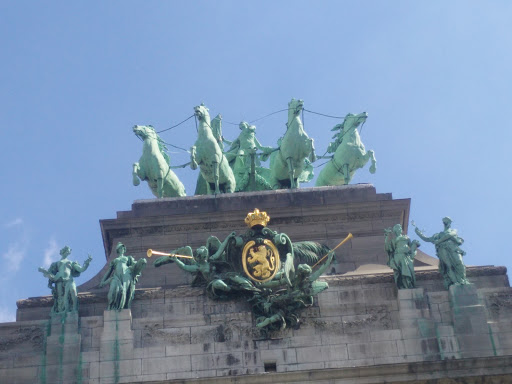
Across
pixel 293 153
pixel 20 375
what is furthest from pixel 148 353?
pixel 293 153

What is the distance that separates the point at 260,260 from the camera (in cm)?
3167

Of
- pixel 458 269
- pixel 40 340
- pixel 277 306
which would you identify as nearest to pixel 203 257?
pixel 277 306

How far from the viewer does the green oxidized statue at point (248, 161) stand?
129ft

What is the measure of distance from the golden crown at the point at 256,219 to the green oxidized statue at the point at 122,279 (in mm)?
3061

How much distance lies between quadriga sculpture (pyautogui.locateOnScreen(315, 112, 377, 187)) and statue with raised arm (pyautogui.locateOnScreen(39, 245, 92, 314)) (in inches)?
383

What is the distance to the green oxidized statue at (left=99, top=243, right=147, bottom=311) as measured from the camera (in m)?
31.0

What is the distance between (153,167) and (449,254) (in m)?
10.4

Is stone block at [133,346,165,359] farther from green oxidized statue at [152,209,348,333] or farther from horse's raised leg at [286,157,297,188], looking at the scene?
horse's raised leg at [286,157,297,188]

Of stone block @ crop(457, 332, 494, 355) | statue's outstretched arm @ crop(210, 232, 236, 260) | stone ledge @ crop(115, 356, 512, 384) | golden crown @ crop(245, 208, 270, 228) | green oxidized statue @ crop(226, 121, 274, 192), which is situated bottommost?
stone ledge @ crop(115, 356, 512, 384)

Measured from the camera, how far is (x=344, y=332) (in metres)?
30.5

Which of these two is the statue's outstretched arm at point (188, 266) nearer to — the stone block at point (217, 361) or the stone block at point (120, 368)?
the stone block at point (217, 361)

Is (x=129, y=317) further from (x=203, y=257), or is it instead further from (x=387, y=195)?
(x=387, y=195)

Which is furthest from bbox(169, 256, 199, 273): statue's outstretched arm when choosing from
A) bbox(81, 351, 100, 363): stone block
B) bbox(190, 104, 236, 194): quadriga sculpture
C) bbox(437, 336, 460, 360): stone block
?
bbox(437, 336, 460, 360): stone block

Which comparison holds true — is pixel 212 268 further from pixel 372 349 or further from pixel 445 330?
pixel 445 330
